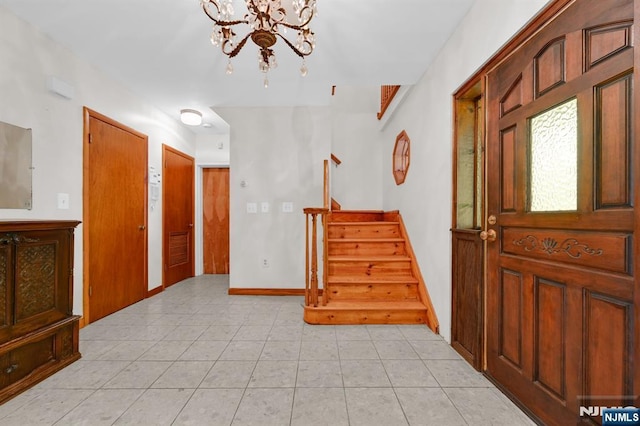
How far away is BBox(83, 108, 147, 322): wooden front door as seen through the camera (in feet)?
9.50

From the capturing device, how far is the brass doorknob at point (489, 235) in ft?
6.00

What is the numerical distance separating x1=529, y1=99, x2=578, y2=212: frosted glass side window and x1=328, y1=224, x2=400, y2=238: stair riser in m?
2.42

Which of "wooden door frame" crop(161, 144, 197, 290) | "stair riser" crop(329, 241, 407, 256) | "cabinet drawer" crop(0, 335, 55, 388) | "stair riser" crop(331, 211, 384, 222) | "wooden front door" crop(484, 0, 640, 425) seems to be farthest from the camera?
"stair riser" crop(331, 211, 384, 222)

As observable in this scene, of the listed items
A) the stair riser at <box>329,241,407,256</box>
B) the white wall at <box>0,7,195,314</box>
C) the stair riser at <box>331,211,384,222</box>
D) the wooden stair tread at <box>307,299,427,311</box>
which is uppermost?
the white wall at <box>0,7,195,314</box>

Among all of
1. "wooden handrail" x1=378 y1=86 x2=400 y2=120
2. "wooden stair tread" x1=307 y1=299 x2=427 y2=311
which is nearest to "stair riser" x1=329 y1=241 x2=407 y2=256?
"wooden stair tread" x1=307 y1=299 x2=427 y2=311


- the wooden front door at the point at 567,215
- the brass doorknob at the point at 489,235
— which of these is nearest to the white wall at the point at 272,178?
the brass doorknob at the point at 489,235

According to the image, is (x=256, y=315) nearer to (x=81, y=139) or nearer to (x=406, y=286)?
(x=406, y=286)

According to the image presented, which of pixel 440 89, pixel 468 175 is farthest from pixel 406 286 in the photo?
pixel 440 89

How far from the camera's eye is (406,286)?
10.3 feet

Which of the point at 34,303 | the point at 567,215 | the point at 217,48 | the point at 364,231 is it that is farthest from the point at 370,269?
the point at 34,303

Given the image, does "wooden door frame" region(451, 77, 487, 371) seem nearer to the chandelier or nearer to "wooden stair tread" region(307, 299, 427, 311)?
"wooden stair tread" region(307, 299, 427, 311)

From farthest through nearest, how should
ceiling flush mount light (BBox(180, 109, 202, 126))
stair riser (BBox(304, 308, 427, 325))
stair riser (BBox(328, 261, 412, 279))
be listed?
ceiling flush mount light (BBox(180, 109, 202, 126)) → stair riser (BBox(328, 261, 412, 279)) → stair riser (BBox(304, 308, 427, 325))

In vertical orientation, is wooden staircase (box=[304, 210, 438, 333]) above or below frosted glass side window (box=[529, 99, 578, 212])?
below

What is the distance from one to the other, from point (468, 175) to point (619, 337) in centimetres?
144
